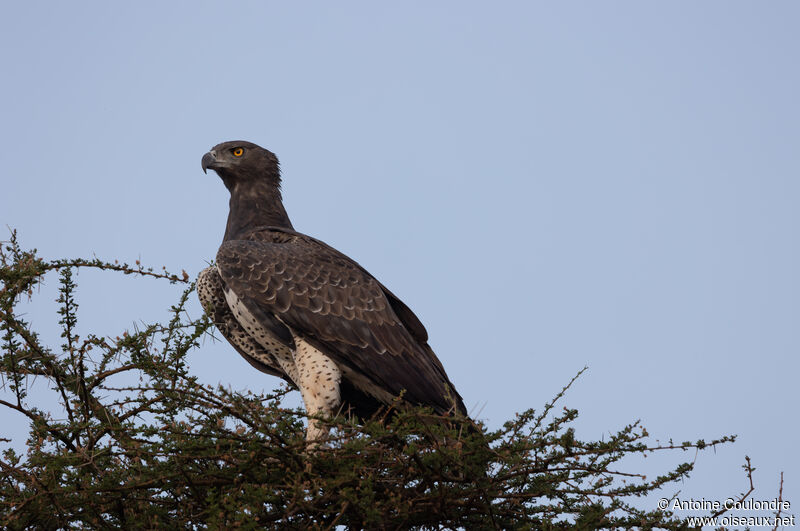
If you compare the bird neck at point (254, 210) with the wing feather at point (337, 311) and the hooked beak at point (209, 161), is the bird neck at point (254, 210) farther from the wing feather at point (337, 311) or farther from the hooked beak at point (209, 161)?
the wing feather at point (337, 311)

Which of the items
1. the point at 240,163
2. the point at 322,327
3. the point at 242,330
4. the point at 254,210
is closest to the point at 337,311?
the point at 322,327

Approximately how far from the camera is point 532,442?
4957 mm

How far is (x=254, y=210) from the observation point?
8391 millimetres

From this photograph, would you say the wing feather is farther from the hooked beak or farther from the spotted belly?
the hooked beak

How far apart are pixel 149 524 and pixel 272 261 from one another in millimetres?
2687

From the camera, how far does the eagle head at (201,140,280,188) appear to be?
859 cm

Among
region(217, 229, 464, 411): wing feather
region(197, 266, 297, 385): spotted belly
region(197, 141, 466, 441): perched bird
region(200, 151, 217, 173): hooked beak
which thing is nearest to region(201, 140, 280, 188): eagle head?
region(200, 151, 217, 173): hooked beak

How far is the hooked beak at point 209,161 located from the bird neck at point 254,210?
11.2 inches

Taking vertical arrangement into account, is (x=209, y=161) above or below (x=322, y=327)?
above

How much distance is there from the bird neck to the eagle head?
11cm

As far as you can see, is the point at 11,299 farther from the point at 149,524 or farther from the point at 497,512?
the point at 497,512

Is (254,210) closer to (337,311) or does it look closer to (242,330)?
(242,330)

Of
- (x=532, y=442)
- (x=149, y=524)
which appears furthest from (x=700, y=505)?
(x=149, y=524)

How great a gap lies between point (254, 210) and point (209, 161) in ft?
2.19
